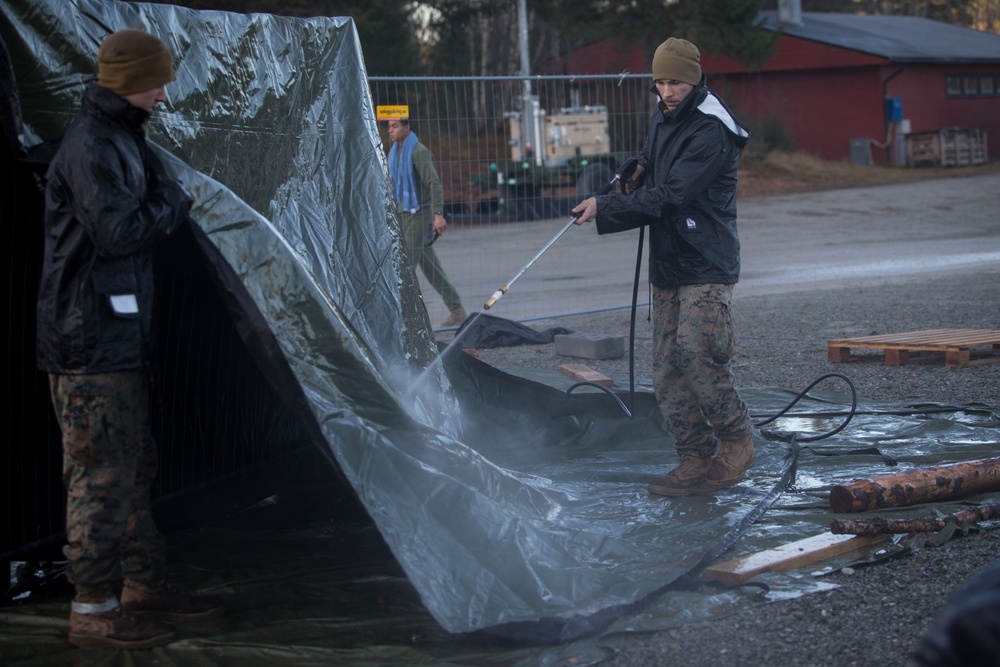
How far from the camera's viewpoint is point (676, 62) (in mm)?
4543

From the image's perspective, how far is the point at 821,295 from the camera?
1091cm

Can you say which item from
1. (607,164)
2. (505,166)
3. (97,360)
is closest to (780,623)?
(97,360)

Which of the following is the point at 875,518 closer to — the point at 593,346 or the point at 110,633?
the point at 110,633

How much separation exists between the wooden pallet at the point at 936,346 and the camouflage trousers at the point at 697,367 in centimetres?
269

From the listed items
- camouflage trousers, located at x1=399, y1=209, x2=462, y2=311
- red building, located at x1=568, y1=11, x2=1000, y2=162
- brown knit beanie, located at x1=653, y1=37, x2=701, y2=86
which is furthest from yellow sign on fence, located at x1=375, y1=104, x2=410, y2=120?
red building, located at x1=568, y1=11, x2=1000, y2=162

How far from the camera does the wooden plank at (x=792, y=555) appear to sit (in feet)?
11.9

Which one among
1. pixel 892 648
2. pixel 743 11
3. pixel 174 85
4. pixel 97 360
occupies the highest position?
pixel 743 11

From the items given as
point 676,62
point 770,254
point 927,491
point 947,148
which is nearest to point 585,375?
point 676,62

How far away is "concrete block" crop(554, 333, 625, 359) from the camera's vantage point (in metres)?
7.89

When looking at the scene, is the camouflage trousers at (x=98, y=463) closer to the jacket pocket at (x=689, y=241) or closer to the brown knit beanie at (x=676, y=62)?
the jacket pocket at (x=689, y=241)

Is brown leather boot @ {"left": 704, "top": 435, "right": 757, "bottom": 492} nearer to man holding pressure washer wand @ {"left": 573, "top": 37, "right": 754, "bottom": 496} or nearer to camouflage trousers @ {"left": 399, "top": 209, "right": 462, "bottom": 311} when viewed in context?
man holding pressure washer wand @ {"left": 573, "top": 37, "right": 754, "bottom": 496}

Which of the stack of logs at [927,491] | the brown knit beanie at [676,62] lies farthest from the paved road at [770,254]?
the stack of logs at [927,491]

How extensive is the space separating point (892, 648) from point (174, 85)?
3.21 meters

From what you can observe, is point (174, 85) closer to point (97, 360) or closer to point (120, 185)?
point (120, 185)
